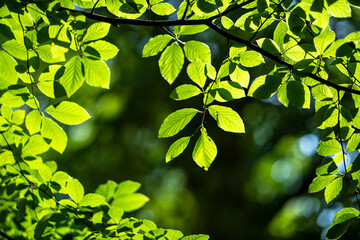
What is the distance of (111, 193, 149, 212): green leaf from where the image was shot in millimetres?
1477

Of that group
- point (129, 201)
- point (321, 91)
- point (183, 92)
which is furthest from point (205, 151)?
point (129, 201)

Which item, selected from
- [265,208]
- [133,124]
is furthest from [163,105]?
[265,208]

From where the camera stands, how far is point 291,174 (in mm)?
5445

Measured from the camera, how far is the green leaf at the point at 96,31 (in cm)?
105

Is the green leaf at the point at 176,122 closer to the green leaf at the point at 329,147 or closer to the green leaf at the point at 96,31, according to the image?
the green leaf at the point at 96,31

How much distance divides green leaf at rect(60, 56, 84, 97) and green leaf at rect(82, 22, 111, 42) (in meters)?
0.07

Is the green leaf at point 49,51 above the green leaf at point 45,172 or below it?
above

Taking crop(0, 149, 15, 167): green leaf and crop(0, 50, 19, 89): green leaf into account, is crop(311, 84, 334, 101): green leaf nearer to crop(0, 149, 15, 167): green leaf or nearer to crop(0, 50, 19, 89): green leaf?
crop(0, 50, 19, 89): green leaf

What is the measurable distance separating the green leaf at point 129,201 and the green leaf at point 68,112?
0.52 m

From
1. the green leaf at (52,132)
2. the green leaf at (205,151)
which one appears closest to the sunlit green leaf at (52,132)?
the green leaf at (52,132)

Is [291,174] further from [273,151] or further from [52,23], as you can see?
[52,23]

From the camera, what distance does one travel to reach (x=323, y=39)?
3.34ft

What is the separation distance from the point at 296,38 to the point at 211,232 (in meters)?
4.07

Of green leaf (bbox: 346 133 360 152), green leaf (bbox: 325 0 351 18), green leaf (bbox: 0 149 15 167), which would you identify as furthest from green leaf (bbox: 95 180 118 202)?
green leaf (bbox: 325 0 351 18)
